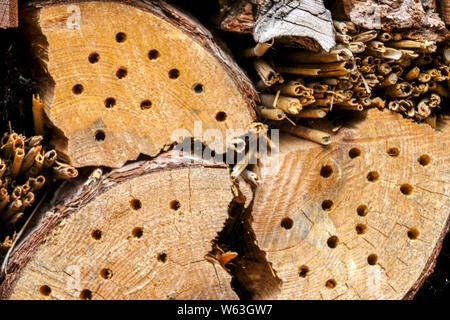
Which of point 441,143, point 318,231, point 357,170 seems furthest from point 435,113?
point 318,231

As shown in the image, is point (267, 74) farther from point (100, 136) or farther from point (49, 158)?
point (49, 158)

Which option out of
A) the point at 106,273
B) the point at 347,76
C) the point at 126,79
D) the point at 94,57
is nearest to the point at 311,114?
the point at 347,76

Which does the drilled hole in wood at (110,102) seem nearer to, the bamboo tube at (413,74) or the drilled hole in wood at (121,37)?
the drilled hole in wood at (121,37)

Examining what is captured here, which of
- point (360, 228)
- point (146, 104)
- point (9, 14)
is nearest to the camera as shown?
point (9, 14)

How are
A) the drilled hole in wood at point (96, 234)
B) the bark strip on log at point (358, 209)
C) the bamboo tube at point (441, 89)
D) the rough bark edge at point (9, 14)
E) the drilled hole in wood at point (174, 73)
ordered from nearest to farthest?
the rough bark edge at point (9, 14)
the drilled hole in wood at point (96, 234)
the drilled hole in wood at point (174, 73)
the bark strip on log at point (358, 209)
the bamboo tube at point (441, 89)

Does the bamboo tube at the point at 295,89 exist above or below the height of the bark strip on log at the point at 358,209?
above

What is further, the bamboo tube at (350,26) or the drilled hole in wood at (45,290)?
the bamboo tube at (350,26)

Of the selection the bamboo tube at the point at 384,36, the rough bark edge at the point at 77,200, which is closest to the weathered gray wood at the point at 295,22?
the bamboo tube at the point at 384,36

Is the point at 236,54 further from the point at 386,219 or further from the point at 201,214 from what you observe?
the point at 386,219
